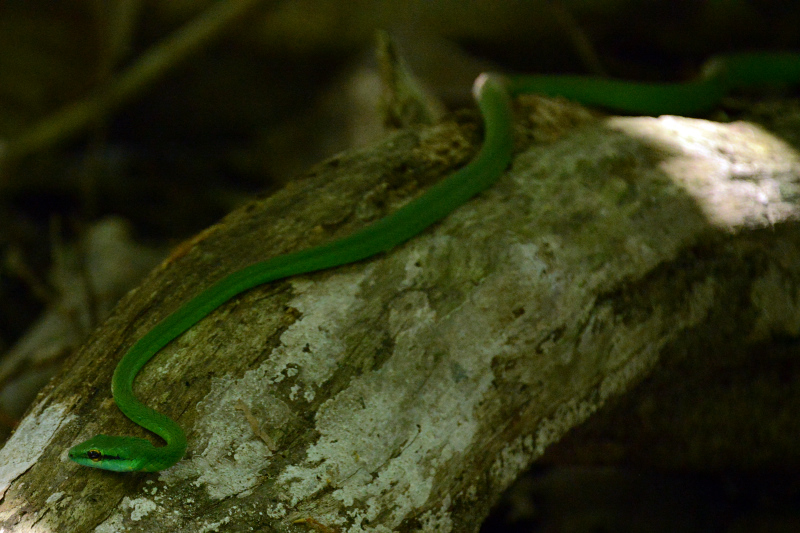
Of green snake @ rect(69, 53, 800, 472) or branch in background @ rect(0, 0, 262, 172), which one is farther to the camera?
branch in background @ rect(0, 0, 262, 172)

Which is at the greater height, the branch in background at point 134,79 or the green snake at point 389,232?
the branch in background at point 134,79

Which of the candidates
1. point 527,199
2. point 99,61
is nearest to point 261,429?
point 527,199

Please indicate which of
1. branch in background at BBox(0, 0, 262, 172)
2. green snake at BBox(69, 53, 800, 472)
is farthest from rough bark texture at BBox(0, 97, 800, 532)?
branch in background at BBox(0, 0, 262, 172)

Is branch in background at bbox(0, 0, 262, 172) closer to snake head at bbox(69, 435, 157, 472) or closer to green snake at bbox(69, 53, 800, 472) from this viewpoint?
green snake at bbox(69, 53, 800, 472)

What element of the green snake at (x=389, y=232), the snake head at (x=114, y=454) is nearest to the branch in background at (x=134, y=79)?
the green snake at (x=389, y=232)

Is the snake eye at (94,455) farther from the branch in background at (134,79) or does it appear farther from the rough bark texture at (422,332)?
the branch in background at (134,79)

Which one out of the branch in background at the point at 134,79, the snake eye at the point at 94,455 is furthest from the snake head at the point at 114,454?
the branch in background at the point at 134,79

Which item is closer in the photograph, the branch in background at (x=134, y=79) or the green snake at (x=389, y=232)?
the green snake at (x=389, y=232)

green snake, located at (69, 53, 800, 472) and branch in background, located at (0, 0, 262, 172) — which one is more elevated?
branch in background, located at (0, 0, 262, 172)
